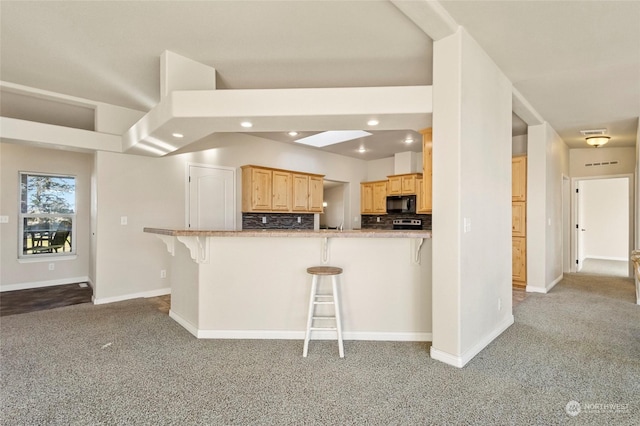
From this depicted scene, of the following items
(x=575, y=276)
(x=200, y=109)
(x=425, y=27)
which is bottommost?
(x=575, y=276)

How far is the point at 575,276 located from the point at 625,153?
7.98 feet

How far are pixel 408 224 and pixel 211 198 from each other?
12.5ft

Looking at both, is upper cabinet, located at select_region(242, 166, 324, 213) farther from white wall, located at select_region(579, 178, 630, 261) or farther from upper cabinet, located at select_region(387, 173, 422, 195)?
white wall, located at select_region(579, 178, 630, 261)

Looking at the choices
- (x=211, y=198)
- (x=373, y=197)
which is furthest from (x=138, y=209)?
(x=373, y=197)

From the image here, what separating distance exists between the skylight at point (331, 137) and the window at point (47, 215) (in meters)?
4.13

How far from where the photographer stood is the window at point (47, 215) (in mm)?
5387

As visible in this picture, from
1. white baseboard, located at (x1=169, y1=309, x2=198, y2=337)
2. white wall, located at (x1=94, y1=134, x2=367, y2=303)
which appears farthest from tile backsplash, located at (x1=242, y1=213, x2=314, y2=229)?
white baseboard, located at (x1=169, y1=309, x2=198, y2=337)

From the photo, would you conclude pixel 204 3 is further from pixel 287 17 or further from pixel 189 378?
pixel 189 378

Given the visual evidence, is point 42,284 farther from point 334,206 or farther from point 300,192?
point 334,206

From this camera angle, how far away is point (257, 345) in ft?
9.65

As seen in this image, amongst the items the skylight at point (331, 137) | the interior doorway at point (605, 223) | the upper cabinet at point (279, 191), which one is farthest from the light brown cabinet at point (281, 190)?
the interior doorway at point (605, 223)

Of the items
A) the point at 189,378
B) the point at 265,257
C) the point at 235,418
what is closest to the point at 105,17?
the point at 265,257

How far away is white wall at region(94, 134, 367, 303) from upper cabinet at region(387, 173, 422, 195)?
3.11 m

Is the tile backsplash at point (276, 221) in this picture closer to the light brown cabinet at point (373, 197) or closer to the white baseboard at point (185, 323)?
the light brown cabinet at point (373, 197)
